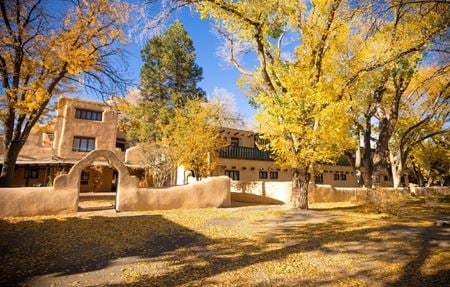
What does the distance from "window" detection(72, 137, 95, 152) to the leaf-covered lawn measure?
55.4ft

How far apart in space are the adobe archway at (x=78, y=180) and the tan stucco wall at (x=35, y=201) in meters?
0.05

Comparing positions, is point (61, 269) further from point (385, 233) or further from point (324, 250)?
Result: point (385, 233)

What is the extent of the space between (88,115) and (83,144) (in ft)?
10.6

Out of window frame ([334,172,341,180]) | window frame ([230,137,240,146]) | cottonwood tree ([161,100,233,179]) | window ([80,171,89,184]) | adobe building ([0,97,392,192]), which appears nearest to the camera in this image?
cottonwood tree ([161,100,233,179])

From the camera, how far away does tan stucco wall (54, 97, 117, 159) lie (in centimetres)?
2567

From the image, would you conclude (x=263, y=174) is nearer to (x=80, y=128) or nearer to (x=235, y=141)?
(x=235, y=141)

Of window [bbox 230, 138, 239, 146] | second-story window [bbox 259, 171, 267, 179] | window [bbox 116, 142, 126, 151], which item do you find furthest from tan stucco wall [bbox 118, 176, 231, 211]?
window [bbox 116, 142, 126, 151]

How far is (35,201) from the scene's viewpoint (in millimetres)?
12094

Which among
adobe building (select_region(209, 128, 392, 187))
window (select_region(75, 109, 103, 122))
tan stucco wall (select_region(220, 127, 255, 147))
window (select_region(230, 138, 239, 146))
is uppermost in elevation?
window (select_region(75, 109, 103, 122))

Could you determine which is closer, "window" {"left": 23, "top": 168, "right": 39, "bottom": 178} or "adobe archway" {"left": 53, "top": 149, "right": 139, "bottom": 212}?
"adobe archway" {"left": 53, "top": 149, "right": 139, "bottom": 212}

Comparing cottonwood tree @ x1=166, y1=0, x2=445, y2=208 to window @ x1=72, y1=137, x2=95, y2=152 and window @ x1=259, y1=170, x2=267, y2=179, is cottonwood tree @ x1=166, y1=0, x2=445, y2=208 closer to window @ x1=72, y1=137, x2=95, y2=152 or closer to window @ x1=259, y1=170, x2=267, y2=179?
window @ x1=259, y1=170, x2=267, y2=179

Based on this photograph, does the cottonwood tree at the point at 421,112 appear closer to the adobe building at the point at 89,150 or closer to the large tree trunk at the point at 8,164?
the adobe building at the point at 89,150

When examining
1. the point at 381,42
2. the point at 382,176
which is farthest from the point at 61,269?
the point at 382,176

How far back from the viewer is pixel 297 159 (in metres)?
13.9
